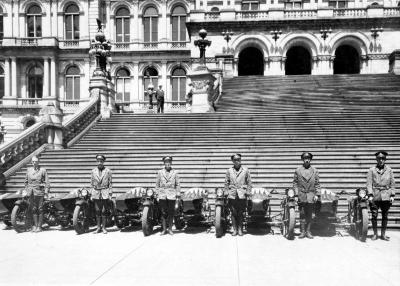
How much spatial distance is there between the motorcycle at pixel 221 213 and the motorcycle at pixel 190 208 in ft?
1.65

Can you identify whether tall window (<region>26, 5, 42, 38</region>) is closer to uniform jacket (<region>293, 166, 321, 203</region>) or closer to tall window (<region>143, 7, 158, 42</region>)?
tall window (<region>143, 7, 158, 42</region>)

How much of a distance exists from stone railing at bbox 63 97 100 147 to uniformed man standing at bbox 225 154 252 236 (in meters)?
9.27

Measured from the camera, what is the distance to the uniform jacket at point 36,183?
9.24m

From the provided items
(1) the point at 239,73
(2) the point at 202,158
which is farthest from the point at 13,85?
(2) the point at 202,158

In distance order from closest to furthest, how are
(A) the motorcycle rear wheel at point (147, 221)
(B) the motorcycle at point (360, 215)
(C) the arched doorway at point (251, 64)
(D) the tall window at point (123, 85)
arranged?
(B) the motorcycle at point (360, 215), (A) the motorcycle rear wheel at point (147, 221), (C) the arched doorway at point (251, 64), (D) the tall window at point (123, 85)

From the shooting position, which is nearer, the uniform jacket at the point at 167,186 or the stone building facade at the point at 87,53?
the uniform jacket at the point at 167,186

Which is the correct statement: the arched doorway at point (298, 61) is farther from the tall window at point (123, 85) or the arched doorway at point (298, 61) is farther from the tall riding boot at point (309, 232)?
the tall riding boot at point (309, 232)

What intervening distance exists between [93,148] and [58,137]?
5.20 feet

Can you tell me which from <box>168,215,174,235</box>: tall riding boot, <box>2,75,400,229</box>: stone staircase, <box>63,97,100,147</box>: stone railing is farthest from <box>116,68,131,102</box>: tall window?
<box>168,215,174,235</box>: tall riding boot

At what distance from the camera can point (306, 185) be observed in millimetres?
8469

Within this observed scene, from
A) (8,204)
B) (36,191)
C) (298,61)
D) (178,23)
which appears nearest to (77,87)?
(178,23)

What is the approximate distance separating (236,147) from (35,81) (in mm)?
30014

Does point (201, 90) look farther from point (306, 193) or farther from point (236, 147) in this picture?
point (306, 193)

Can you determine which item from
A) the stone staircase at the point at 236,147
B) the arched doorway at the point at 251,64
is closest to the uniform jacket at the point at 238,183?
the stone staircase at the point at 236,147
